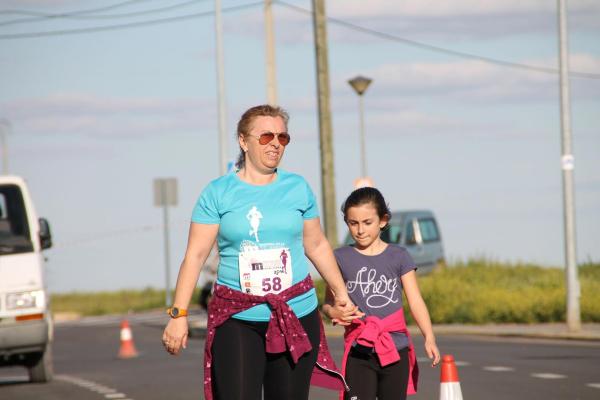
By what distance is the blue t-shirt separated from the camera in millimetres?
6965

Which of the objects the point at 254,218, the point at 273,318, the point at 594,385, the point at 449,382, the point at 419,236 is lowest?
the point at 594,385

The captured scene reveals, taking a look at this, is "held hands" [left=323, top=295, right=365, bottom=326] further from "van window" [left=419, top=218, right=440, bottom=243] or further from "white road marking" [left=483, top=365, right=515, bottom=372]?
"van window" [left=419, top=218, right=440, bottom=243]

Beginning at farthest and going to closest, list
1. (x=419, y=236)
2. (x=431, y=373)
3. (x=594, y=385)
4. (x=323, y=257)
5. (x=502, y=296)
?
1. (x=419, y=236)
2. (x=502, y=296)
3. (x=431, y=373)
4. (x=594, y=385)
5. (x=323, y=257)

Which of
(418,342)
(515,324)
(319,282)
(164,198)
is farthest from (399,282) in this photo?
(164,198)

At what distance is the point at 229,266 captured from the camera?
6969mm

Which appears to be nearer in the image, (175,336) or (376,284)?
(175,336)

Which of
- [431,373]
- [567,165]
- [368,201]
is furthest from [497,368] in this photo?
[368,201]

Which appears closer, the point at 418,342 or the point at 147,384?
the point at 147,384

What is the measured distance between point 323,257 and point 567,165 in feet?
58.2

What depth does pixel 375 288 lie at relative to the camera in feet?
27.0

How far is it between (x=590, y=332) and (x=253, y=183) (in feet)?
56.5

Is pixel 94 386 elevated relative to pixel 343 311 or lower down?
lower down

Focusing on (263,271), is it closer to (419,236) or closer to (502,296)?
(502,296)

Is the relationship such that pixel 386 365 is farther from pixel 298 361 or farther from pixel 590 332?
pixel 590 332
